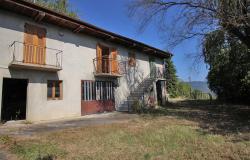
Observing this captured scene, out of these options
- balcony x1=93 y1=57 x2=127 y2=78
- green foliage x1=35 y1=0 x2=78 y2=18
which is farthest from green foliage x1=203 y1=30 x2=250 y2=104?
green foliage x1=35 y1=0 x2=78 y2=18

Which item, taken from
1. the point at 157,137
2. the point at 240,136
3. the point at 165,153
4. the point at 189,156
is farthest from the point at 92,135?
the point at 240,136

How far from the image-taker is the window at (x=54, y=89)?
12.3 metres

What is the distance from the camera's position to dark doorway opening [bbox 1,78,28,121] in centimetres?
1263

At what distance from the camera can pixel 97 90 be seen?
15.4 metres

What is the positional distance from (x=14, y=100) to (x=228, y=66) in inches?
719

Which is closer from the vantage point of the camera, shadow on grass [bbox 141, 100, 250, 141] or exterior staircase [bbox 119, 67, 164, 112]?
shadow on grass [bbox 141, 100, 250, 141]

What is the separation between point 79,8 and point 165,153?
1152 inches

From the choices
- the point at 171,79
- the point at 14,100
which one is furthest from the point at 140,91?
the point at 171,79

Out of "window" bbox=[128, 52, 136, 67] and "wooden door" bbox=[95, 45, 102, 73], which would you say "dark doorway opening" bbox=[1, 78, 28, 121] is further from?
"window" bbox=[128, 52, 136, 67]

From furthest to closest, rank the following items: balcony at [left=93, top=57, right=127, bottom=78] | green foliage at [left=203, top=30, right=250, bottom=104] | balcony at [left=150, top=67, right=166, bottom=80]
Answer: balcony at [left=150, top=67, right=166, bottom=80] → balcony at [left=93, top=57, right=127, bottom=78] → green foliage at [left=203, top=30, right=250, bottom=104]

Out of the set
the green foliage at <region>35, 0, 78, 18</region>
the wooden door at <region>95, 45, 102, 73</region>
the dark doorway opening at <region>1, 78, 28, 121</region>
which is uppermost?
the green foliage at <region>35, 0, 78, 18</region>

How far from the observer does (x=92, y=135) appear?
7.67 meters

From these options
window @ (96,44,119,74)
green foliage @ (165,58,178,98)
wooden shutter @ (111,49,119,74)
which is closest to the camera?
window @ (96,44,119,74)

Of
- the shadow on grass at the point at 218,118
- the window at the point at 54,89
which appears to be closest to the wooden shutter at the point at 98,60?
the window at the point at 54,89
